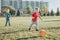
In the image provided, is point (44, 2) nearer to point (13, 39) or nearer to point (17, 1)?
point (17, 1)

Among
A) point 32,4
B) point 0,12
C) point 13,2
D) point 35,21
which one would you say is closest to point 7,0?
point 13,2

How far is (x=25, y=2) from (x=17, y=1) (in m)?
6.68

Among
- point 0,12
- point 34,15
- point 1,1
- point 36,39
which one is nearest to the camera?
point 36,39

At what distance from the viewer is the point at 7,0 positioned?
17825cm

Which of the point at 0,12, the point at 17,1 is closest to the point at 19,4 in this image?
the point at 17,1

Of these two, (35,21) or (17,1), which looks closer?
(35,21)

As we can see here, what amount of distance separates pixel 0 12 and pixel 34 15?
404 ft

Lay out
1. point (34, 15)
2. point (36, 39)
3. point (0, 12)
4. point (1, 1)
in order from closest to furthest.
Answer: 1. point (36, 39)
2. point (34, 15)
3. point (0, 12)
4. point (1, 1)

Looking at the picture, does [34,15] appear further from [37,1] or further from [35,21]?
[37,1]

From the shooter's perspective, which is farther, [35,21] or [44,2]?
[44,2]

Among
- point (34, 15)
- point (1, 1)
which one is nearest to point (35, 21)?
point (34, 15)

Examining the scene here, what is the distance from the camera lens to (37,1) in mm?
185125

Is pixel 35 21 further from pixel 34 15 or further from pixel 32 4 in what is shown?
pixel 32 4

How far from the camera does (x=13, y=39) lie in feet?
36.6
